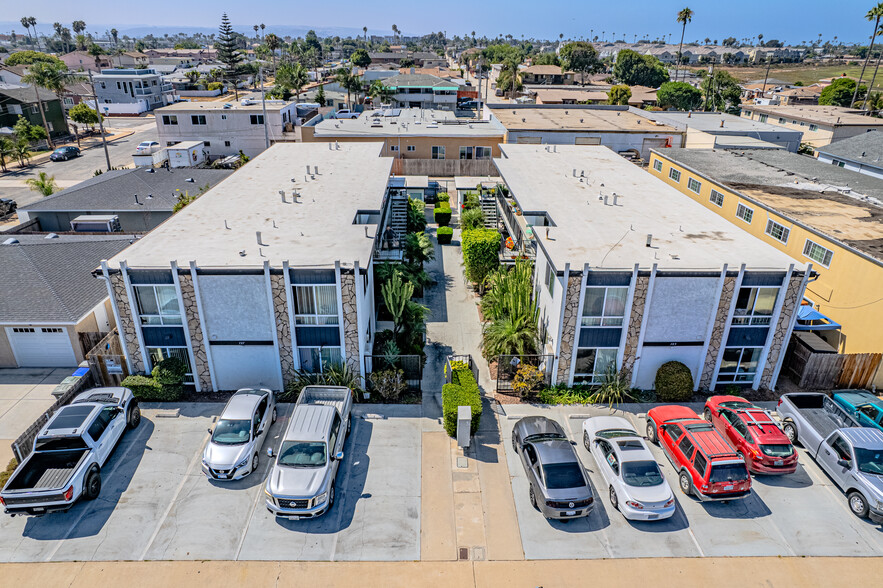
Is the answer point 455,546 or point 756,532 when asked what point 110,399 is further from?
point 756,532

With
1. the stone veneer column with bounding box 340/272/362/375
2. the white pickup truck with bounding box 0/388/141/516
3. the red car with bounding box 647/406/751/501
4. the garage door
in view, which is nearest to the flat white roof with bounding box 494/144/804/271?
the red car with bounding box 647/406/751/501

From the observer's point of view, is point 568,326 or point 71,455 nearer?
point 71,455

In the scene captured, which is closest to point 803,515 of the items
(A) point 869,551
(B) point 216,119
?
(A) point 869,551

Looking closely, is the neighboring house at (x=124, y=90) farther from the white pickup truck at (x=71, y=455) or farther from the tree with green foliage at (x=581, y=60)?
the tree with green foliage at (x=581, y=60)

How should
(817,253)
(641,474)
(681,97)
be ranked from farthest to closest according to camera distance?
(681,97) → (817,253) → (641,474)

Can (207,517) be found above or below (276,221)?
below

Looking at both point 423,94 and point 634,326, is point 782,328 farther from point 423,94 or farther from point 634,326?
point 423,94

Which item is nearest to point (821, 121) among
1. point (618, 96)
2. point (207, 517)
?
point (618, 96)
